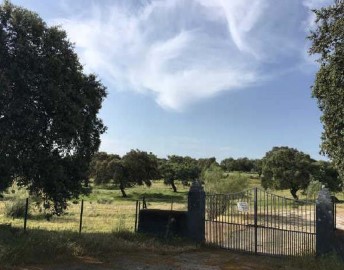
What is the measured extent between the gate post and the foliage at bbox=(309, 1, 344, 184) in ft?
16.8

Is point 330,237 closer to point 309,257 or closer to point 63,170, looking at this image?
point 309,257

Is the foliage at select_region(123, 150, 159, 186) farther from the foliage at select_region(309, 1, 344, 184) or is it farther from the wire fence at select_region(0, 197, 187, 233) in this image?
the foliage at select_region(309, 1, 344, 184)

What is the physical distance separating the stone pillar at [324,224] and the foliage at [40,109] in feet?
27.6

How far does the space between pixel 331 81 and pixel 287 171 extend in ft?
134

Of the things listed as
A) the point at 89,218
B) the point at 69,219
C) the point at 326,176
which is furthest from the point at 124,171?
the point at 89,218

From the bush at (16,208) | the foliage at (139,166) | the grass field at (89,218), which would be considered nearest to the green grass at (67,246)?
the grass field at (89,218)

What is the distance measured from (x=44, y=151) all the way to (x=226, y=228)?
778 cm

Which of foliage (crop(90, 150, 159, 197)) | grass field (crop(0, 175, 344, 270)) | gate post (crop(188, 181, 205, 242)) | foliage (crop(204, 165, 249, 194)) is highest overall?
foliage (crop(90, 150, 159, 197))

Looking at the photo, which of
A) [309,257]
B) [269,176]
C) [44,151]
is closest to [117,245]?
[44,151]

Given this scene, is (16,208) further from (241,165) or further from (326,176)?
(241,165)

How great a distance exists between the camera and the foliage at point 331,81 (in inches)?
619

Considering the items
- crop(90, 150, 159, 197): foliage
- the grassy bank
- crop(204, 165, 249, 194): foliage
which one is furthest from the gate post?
crop(90, 150, 159, 197): foliage

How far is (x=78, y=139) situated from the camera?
16.8 m

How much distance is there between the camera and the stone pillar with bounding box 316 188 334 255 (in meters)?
13.9
